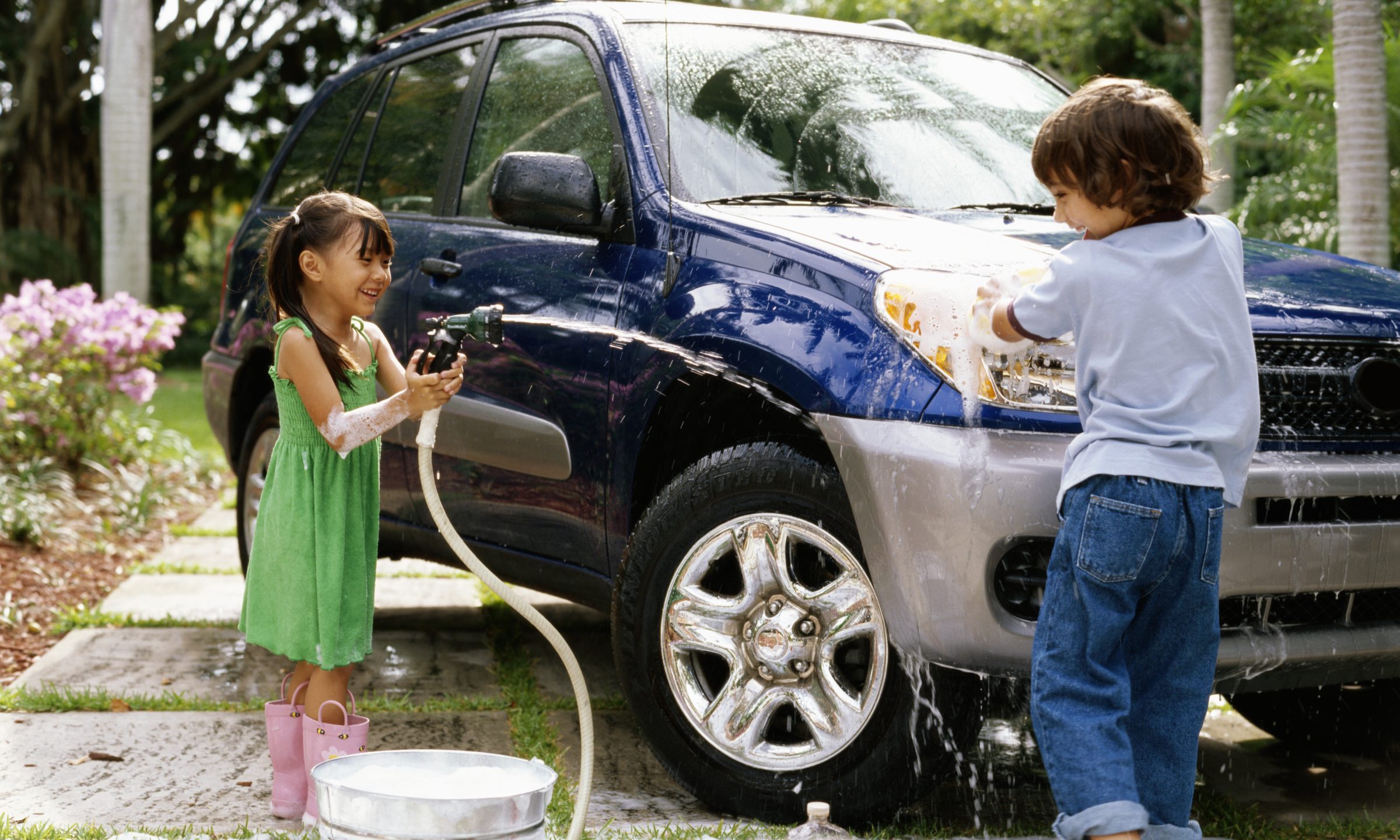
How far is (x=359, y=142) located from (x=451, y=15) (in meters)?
0.53

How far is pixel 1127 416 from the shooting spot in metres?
2.49

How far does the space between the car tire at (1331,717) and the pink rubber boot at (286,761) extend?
2.50 meters

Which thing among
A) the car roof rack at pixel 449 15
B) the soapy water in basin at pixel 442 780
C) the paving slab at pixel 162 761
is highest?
the car roof rack at pixel 449 15

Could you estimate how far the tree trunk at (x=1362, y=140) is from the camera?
21.5 feet

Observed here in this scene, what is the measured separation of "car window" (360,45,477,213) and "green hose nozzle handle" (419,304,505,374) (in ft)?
5.67

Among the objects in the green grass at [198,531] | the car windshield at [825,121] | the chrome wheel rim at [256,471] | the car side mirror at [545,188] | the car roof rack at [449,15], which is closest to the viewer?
the car side mirror at [545,188]

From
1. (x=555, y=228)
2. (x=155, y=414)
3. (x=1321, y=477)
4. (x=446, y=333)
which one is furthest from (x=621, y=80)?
(x=155, y=414)

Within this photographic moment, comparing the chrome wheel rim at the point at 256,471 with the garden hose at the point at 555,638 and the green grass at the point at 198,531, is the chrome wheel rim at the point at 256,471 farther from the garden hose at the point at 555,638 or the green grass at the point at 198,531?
the garden hose at the point at 555,638

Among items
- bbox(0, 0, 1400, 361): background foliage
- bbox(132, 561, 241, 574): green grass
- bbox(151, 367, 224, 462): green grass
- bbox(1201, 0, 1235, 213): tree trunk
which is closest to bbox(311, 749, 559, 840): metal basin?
bbox(132, 561, 241, 574): green grass

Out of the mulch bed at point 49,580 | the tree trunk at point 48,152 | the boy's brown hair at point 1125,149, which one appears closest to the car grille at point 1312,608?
the boy's brown hair at point 1125,149

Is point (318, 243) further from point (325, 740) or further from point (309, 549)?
point (325, 740)

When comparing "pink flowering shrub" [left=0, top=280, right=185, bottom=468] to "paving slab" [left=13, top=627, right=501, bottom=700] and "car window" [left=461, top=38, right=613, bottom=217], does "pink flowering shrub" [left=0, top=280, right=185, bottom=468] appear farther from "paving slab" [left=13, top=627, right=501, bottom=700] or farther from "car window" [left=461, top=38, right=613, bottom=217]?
"car window" [left=461, top=38, right=613, bottom=217]

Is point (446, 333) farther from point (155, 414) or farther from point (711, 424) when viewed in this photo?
point (155, 414)

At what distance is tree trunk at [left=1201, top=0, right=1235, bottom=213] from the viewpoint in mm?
8523
